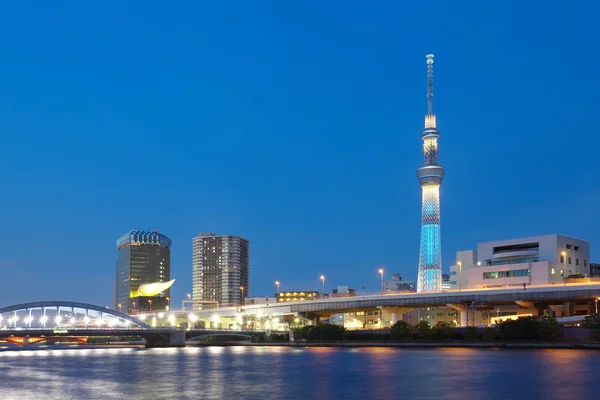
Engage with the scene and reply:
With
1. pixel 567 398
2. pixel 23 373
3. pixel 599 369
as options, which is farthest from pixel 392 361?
pixel 23 373

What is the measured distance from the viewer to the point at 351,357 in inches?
3634

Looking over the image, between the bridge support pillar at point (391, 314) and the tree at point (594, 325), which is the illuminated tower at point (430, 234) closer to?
the bridge support pillar at point (391, 314)

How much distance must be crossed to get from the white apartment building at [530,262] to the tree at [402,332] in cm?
2811

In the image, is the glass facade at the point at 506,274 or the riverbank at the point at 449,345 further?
the glass facade at the point at 506,274

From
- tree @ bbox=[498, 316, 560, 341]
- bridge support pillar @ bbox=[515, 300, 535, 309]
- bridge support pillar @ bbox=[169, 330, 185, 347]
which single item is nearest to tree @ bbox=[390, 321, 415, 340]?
bridge support pillar @ bbox=[515, 300, 535, 309]

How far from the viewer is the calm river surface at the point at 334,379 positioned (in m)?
52.8

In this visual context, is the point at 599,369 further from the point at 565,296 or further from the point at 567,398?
the point at 565,296

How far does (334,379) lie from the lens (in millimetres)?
63750

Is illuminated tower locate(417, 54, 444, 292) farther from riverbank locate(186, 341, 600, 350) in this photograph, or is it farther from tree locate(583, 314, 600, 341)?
tree locate(583, 314, 600, 341)

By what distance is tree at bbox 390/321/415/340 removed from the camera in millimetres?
119562

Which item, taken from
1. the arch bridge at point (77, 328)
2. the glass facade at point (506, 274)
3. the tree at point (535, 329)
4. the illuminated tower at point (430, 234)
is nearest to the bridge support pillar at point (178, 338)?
the arch bridge at point (77, 328)

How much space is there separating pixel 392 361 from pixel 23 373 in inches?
1559

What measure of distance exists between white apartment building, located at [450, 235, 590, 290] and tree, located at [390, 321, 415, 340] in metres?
28.1

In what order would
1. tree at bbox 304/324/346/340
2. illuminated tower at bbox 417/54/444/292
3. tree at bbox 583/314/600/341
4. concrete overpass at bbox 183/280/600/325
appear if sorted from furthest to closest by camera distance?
1. illuminated tower at bbox 417/54/444/292
2. tree at bbox 304/324/346/340
3. concrete overpass at bbox 183/280/600/325
4. tree at bbox 583/314/600/341
